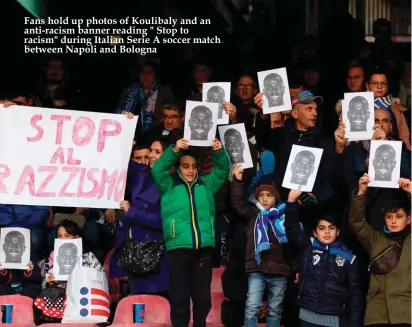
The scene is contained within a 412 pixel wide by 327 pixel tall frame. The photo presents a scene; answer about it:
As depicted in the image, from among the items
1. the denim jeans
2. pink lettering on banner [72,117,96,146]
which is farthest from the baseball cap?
pink lettering on banner [72,117,96,146]

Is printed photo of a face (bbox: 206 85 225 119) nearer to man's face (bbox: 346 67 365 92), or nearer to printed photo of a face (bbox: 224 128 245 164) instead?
printed photo of a face (bbox: 224 128 245 164)

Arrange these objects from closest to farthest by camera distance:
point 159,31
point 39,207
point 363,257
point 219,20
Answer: point 363,257
point 39,207
point 159,31
point 219,20

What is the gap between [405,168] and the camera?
1370cm

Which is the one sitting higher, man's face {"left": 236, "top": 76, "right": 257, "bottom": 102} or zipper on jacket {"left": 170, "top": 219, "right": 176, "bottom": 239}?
man's face {"left": 236, "top": 76, "right": 257, "bottom": 102}

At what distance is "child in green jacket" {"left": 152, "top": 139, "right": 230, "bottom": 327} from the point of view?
13141 mm

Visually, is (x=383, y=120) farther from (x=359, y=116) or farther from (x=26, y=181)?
(x=26, y=181)

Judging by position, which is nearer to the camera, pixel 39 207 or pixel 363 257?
pixel 363 257

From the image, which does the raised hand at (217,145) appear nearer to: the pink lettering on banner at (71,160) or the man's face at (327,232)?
the man's face at (327,232)

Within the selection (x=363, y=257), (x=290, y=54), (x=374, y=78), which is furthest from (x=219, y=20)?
(x=363, y=257)

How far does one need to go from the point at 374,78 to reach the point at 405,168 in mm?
1037

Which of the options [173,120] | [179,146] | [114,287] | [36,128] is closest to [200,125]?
[179,146]

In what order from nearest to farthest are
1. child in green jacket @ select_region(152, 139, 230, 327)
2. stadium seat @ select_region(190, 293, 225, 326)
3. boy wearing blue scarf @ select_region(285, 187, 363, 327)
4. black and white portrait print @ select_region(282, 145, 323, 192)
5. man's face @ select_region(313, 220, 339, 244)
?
child in green jacket @ select_region(152, 139, 230, 327)
boy wearing blue scarf @ select_region(285, 187, 363, 327)
man's face @ select_region(313, 220, 339, 244)
black and white portrait print @ select_region(282, 145, 323, 192)
stadium seat @ select_region(190, 293, 225, 326)

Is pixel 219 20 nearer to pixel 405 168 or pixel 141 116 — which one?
pixel 141 116

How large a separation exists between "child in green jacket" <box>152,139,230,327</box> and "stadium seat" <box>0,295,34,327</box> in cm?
162
